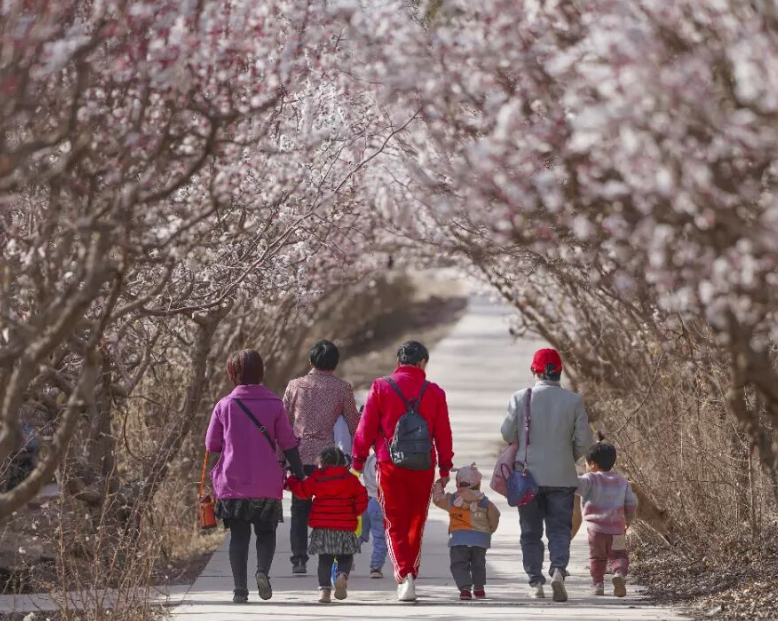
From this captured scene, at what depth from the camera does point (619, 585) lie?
365 inches

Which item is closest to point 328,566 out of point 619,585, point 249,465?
point 249,465

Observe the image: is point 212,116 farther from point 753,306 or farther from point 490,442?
point 490,442

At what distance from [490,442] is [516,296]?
4878 millimetres

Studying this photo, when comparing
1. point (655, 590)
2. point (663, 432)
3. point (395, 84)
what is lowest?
point (655, 590)

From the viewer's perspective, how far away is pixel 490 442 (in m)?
19.2

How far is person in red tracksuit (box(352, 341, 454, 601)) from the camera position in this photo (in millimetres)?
9484

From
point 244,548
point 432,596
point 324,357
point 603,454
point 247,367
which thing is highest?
point 324,357

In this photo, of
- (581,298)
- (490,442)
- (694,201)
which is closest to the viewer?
(694,201)

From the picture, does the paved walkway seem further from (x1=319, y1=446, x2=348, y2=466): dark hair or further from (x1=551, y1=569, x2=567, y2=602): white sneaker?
(x1=319, y1=446, x2=348, y2=466): dark hair

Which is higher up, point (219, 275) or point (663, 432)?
point (219, 275)

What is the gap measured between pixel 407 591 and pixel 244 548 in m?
0.93

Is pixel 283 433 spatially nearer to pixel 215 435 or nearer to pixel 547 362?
pixel 215 435

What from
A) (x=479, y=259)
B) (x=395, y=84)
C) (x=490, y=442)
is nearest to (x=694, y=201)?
(x=395, y=84)

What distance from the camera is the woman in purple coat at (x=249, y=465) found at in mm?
9242
